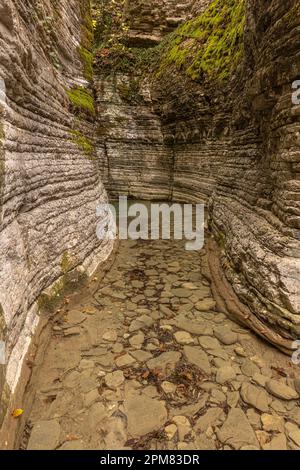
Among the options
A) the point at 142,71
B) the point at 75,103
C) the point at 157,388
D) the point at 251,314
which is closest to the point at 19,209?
the point at 157,388

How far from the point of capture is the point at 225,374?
3.85 m

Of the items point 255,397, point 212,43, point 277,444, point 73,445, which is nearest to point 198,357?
point 255,397

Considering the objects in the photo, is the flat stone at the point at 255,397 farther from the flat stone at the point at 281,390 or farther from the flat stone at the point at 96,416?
the flat stone at the point at 96,416

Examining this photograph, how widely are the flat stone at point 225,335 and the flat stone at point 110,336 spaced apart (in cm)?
168

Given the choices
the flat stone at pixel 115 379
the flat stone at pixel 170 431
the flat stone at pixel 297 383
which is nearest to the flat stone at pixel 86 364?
the flat stone at pixel 115 379

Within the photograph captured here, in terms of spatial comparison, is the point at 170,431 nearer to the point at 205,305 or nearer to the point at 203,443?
the point at 203,443

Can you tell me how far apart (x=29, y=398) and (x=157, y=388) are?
1575 millimetres

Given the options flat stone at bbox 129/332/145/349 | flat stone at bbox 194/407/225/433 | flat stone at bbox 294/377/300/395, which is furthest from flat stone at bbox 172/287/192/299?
flat stone at bbox 194/407/225/433

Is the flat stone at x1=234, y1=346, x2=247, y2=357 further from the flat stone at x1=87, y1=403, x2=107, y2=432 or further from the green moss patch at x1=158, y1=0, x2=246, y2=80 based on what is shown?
the green moss patch at x1=158, y1=0, x2=246, y2=80

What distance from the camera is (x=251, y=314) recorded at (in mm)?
4781

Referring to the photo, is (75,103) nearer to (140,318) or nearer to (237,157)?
(237,157)

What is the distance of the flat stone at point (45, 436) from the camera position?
2.88 meters
